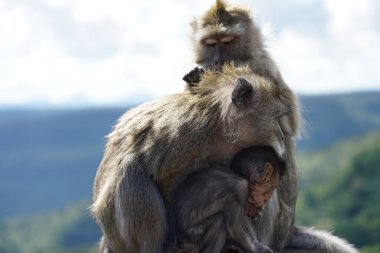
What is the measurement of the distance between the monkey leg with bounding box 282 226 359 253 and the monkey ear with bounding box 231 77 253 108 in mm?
1589

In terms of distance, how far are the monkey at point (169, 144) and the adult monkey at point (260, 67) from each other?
40 centimetres

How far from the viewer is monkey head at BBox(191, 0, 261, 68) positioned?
6582 mm

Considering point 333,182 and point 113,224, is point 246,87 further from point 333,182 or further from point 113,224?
point 333,182

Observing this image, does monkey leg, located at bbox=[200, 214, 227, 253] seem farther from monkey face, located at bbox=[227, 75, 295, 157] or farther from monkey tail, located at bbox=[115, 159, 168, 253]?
monkey face, located at bbox=[227, 75, 295, 157]

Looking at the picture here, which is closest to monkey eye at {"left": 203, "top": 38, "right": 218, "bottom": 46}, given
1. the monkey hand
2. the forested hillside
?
the monkey hand

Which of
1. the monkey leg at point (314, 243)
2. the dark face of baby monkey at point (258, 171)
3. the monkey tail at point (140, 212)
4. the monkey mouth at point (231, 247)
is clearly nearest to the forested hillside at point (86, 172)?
the monkey leg at point (314, 243)

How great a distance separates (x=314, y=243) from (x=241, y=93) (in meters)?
1.82

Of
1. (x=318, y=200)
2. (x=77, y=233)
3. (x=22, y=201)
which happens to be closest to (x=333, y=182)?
(x=318, y=200)

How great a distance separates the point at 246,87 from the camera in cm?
471

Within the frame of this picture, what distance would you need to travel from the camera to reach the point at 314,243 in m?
6.00

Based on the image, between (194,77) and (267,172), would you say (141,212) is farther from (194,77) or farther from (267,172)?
(194,77)

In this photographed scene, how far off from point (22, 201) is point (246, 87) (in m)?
87.1

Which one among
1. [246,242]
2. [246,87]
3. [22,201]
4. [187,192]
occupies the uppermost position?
[246,87]

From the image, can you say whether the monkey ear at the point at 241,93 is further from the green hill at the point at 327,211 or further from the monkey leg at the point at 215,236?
the green hill at the point at 327,211
